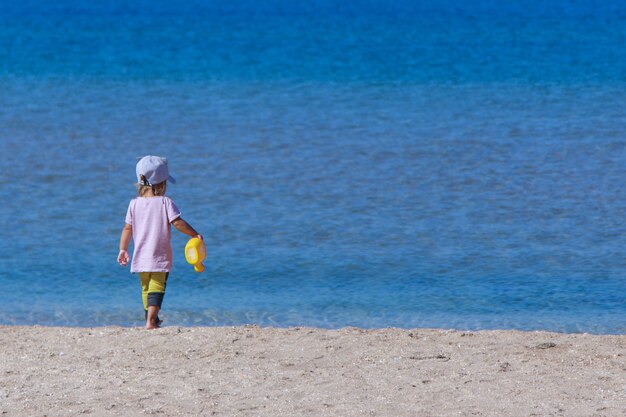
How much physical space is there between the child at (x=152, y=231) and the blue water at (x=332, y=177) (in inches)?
37.3

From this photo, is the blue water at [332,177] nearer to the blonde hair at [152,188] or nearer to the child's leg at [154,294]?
the child's leg at [154,294]

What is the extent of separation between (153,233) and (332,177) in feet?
Answer: 18.5

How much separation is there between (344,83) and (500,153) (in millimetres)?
6264

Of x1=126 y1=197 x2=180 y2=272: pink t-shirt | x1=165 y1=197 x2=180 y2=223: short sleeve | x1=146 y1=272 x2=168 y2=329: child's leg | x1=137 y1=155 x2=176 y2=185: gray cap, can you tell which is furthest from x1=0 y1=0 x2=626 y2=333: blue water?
x1=137 y1=155 x2=176 y2=185: gray cap

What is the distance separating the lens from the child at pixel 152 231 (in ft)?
23.6

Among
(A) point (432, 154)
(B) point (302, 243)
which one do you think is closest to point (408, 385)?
(B) point (302, 243)

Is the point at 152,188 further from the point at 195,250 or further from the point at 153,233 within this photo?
the point at 195,250

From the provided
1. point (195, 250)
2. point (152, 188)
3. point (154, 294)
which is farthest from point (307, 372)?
point (152, 188)

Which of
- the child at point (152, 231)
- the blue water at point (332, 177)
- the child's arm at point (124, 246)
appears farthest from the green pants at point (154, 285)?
the blue water at point (332, 177)

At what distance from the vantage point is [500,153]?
1370 centimetres

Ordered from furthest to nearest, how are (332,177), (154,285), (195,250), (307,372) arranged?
1. (332,177)
2. (154,285)
3. (195,250)
4. (307,372)

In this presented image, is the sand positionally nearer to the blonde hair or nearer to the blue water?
the blonde hair

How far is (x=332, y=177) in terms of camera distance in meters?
12.7

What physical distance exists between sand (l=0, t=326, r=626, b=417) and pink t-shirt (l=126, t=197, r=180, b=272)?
40 centimetres
